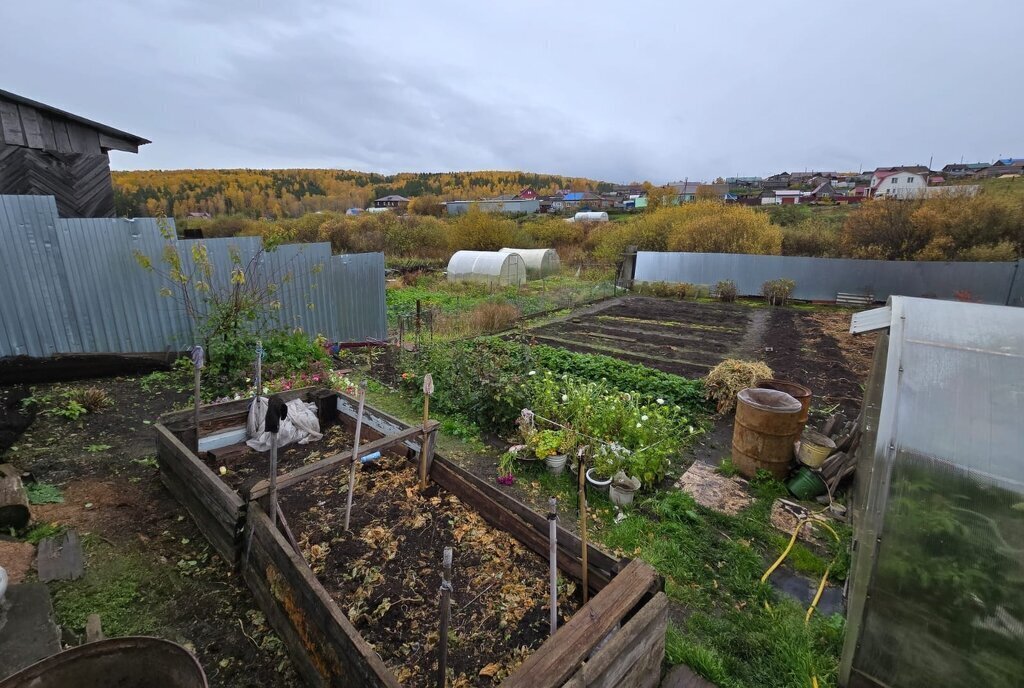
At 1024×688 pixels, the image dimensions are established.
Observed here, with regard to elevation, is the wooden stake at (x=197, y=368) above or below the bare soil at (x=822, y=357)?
above

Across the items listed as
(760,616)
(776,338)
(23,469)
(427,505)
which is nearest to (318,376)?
(23,469)

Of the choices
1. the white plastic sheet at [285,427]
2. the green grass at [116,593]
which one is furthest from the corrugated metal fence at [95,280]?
the green grass at [116,593]

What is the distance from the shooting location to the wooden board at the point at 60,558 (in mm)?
3043

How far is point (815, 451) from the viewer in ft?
15.5

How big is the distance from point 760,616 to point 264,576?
11.3ft

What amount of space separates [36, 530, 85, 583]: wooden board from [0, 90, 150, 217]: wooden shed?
655 centimetres

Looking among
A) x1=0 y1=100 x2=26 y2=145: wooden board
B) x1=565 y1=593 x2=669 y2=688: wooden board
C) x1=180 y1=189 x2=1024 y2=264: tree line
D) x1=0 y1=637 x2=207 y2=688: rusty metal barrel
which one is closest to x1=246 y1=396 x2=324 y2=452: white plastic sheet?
x1=0 y1=637 x2=207 y2=688: rusty metal barrel

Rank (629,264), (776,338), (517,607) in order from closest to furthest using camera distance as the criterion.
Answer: (517,607) → (776,338) → (629,264)

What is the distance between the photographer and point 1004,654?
6.70 ft

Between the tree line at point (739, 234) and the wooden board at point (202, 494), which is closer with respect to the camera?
the wooden board at point (202, 494)

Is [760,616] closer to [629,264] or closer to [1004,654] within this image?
[1004,654]

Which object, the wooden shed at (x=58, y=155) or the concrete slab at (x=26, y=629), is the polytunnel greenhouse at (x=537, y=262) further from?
the concrete slab at (x=26, y=629)

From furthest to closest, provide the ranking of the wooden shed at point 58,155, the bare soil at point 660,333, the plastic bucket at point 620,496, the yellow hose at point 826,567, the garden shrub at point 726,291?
the garden shrub at point 726,291 < the bare soil at point 660,333 < the wooden shed at point 58,155 < the plastic bucket at point 620,496 < the yellow hose at point 826,567

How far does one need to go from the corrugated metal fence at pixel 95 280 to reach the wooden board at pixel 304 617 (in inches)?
231
